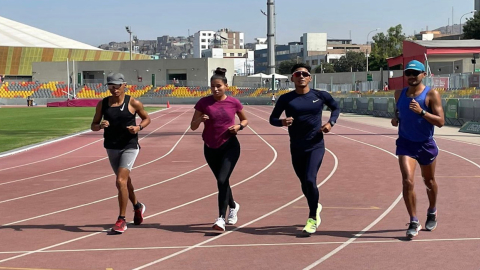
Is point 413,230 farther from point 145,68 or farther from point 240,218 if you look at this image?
point 145,68

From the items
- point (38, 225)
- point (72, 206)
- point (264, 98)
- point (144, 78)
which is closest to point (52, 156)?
point (72, 206)

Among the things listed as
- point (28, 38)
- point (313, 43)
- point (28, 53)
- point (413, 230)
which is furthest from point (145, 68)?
point (413, 230)

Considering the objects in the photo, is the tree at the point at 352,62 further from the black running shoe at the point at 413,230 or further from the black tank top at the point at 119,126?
the black running shoe at the point at 413,230

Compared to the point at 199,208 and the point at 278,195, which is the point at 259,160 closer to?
the point at 278,195

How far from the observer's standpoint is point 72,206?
10984 mm

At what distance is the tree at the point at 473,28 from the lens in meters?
100

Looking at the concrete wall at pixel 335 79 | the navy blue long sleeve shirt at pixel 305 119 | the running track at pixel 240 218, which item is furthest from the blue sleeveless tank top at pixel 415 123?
the concrete wall at pixel 335 79

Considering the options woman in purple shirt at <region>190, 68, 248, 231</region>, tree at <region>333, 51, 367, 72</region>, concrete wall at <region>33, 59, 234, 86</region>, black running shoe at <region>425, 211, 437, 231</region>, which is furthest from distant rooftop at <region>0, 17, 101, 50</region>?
black running shoe at <region>425, 211, 437, 231</region>

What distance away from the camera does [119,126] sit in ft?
29.1

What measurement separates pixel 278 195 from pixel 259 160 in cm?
655

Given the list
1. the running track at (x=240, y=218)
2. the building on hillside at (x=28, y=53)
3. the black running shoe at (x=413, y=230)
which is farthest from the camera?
the building on hillside at (x=28, y=53)

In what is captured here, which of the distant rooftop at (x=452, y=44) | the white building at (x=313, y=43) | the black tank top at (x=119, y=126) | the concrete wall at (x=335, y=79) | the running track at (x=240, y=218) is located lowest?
the concrete wall at (x=335, y=79)

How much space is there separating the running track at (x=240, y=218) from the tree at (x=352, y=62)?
124 m

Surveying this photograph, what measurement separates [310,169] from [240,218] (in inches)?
63.0
